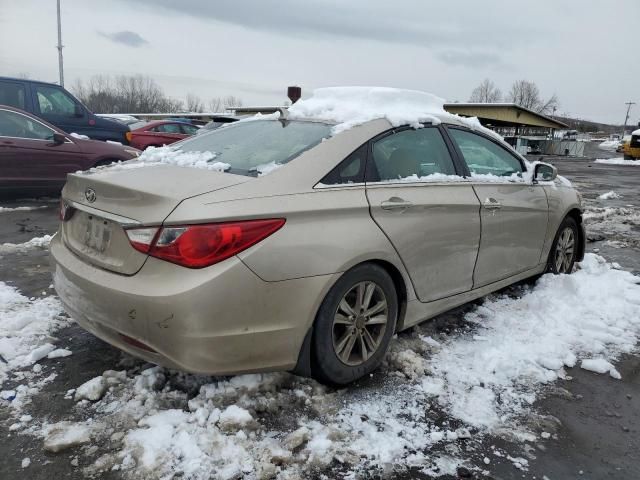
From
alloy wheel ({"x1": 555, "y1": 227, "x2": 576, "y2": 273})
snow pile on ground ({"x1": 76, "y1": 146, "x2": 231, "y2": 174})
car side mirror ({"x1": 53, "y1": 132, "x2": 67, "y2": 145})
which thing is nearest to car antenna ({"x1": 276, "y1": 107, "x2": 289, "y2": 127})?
snow pile on ground ({"x1": 76, "y1": 146, "x2": 231, "y2": 174})

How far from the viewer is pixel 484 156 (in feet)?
13.5

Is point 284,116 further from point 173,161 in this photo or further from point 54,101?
point 54,101

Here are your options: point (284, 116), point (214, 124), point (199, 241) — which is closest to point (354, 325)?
point (199, 241)

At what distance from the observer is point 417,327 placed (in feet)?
12.7

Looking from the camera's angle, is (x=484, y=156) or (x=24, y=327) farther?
(x=484, y=156)

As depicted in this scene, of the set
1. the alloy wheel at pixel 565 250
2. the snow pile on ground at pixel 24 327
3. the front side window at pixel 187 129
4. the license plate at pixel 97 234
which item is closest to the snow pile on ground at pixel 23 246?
the snow pile on ground at pixel 24 327

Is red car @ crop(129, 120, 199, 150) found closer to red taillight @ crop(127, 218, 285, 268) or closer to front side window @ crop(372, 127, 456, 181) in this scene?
front side window @ crop(372, 127, 456, 181)

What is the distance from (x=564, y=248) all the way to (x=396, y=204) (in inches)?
113

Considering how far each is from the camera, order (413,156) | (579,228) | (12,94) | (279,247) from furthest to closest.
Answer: (12,94) → (579,228) → (413,156) → (279,247)

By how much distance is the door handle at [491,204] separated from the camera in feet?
12.4

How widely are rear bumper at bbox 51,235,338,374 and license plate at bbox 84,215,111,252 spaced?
12cm

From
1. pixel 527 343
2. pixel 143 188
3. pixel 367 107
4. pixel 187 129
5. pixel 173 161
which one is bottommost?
pixel 527 343

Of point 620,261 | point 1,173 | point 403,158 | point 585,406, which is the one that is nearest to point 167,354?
point 403,158

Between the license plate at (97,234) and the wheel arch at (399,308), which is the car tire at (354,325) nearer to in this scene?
the wheel arch at (399,308)
